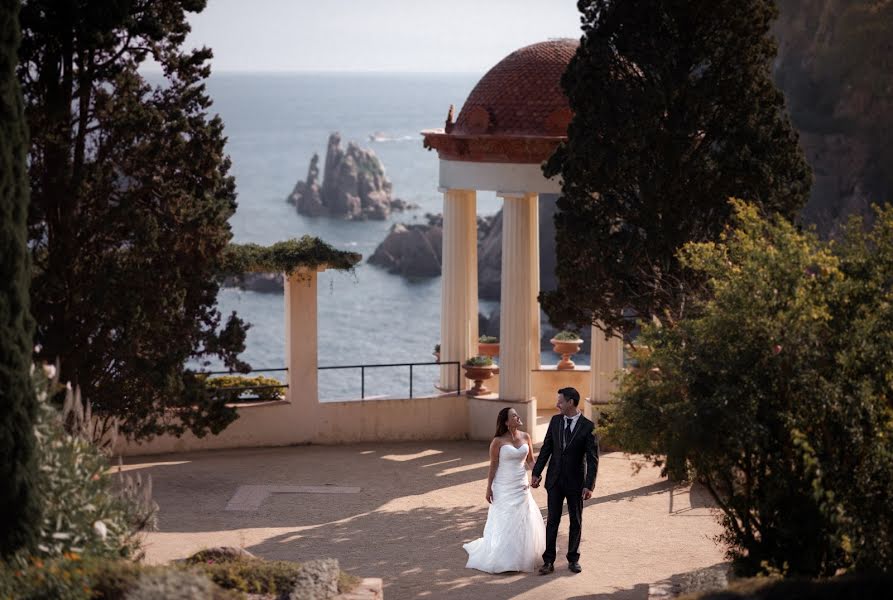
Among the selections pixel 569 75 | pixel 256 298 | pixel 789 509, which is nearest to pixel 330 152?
pixel 256 298

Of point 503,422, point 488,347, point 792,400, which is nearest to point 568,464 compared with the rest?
point 503,422

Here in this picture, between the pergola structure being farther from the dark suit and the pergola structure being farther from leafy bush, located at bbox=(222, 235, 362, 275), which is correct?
the dark suit

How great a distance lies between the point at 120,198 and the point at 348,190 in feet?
429

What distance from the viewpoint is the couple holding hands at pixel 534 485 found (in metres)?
15.0

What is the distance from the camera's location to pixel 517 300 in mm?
24172

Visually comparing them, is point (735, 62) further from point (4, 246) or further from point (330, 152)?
point (330, 152)

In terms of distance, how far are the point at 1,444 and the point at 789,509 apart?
24.7ft

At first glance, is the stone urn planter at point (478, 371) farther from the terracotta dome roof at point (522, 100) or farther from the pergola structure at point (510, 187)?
the terracotta dome roof at point (522, 100)

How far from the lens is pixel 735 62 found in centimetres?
1997

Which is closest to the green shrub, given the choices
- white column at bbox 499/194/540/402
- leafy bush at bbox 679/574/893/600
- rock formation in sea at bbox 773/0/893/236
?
leafy bush at bbox 679/574/893/600

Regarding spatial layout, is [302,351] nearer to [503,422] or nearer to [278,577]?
[503,422]

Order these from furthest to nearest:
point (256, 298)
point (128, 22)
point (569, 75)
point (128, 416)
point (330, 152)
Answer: point (330, 152) < point (256, 298) < point (569, 75) < point (128, 416) < point (128, 22)

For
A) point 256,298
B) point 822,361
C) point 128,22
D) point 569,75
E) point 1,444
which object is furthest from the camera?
point 256,298

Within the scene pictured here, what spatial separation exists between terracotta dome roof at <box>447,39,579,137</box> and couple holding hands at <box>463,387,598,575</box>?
8.75 m
